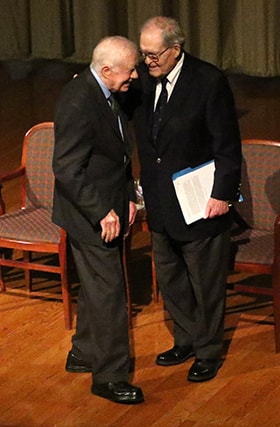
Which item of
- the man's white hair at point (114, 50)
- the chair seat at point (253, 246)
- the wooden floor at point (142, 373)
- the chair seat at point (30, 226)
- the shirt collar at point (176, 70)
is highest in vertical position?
the man's white hair at point (114, 50)

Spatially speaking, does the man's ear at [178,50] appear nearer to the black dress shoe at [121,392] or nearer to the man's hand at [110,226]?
the man's hand at [110,226]

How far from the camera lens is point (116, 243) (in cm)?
448

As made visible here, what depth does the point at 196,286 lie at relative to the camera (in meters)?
4.76

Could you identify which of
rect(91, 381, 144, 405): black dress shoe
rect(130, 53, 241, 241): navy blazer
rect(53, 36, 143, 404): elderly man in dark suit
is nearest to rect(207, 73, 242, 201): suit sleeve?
rect(130, 53, 241, 241): navy blazer

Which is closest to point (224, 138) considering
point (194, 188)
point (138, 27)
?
point (194, 188)

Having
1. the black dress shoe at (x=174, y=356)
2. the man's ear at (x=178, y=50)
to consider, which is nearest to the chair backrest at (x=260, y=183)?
the black dress shoe at (x=174, y=356)

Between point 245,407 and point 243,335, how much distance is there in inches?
26.5

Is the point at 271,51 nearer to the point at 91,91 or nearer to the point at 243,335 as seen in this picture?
the point at 243,335

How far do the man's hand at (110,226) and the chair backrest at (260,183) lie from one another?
3.83ft

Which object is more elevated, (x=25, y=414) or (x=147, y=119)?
(x=147, y=119)

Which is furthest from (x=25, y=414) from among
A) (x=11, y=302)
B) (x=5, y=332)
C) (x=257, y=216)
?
(x=257, y=216)

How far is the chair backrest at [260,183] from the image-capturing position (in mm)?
5301

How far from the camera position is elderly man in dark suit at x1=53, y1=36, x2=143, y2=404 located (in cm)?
429

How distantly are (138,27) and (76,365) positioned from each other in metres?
5.61
